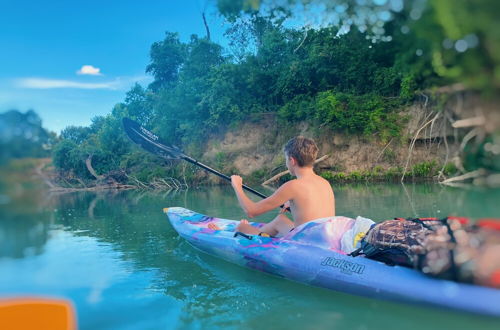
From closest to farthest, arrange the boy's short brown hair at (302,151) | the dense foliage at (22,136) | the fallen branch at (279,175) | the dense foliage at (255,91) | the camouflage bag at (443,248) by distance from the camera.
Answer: the dense foliage at (22,136) → the camouflage bag at (443,248) → the boy's short brown hair at (302,151) → the dense foliage at (255,91) → the fallen branch at (279,175)

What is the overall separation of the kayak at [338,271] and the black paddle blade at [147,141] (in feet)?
5.68

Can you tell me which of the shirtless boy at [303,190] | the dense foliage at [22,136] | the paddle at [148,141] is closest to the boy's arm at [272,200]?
the shirtless boy at [303,190]

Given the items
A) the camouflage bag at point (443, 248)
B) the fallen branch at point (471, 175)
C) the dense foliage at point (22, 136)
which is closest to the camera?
the fallen branch at point (471, 175)

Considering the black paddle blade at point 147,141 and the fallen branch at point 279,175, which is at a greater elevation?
the black paddle blade at point 147,141

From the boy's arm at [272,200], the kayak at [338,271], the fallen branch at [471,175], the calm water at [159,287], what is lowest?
the calm water at [159,287]

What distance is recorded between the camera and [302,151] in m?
2.70

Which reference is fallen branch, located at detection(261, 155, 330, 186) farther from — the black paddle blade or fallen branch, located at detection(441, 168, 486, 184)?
fallen branch, located at detection(441, 168, 486, 184)

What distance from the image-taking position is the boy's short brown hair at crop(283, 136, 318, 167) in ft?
8.88

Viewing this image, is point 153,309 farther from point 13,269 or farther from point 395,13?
point 395,13

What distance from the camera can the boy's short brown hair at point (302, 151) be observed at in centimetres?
271

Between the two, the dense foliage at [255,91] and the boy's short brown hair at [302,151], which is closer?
Answer: the boy's short brown hair at [302,151]

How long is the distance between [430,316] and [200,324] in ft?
3.90

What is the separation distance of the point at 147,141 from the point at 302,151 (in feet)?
9.63

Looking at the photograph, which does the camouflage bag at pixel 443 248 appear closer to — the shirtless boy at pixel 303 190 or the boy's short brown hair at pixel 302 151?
the shirtless boy at pixel 303 190
